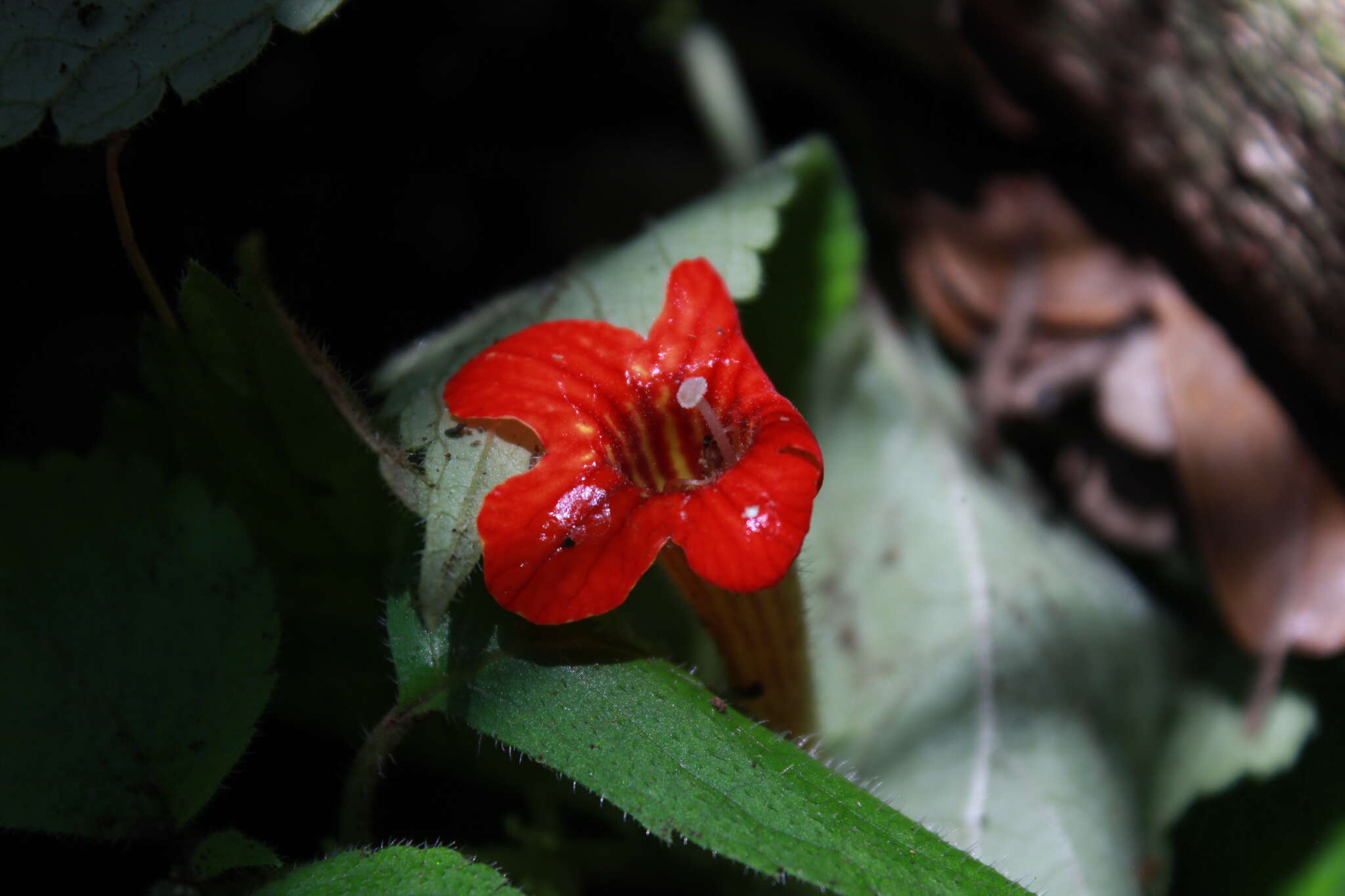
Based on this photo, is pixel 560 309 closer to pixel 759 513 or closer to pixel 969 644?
pixel 759 513

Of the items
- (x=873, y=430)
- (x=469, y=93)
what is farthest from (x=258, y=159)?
(x=873, y=430)

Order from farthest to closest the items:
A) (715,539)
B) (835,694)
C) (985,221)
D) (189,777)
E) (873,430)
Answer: (985,221) < (873,430) < (835,694) < (189,777) < (715,539)

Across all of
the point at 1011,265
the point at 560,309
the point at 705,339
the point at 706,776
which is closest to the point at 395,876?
the point at 706,776

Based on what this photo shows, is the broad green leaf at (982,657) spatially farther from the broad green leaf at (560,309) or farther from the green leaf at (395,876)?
the green leaf at (395,876)

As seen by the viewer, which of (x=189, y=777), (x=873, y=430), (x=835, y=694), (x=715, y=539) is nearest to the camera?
(x=715, y=539)

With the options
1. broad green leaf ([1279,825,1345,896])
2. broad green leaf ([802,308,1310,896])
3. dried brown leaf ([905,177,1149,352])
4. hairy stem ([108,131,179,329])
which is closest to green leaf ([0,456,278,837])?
hairy stem ([108,131,179,329])

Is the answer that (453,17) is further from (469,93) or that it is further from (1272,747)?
Result: (1272,747)
